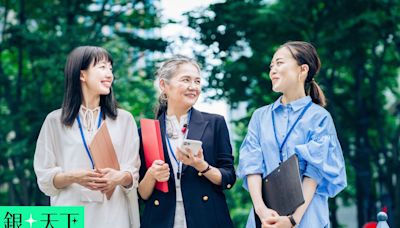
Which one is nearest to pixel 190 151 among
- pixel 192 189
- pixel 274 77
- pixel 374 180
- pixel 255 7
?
pixel 192 189

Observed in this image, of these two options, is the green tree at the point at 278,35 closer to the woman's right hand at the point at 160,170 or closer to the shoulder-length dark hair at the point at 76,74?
the shoulder-length dark hair at the point at 76,74

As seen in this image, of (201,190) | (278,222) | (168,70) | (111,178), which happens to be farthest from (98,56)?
(278,222)

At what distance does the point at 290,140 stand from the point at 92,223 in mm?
1280

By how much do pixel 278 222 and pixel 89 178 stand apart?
112 centimetres

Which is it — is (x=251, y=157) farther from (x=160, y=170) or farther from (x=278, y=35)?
(x=278, y=35)

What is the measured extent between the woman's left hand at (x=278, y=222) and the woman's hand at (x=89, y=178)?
38.6 inches

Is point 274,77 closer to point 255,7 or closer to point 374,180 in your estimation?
point 255,7

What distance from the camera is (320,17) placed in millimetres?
9766

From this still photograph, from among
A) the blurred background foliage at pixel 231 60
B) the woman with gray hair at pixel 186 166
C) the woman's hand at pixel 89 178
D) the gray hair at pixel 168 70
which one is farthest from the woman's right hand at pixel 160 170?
the blurred background foliage at pixel 231 60

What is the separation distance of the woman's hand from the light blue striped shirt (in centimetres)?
84

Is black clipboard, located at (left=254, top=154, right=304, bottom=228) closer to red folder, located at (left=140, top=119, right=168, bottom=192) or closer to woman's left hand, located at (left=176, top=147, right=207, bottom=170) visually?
woman's left hand, located at (left=176, top=147, right=207, bottom=170)

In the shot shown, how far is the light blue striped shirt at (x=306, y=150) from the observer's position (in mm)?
3787

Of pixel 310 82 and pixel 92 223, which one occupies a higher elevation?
pixel 310 82

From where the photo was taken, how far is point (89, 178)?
3879mm
